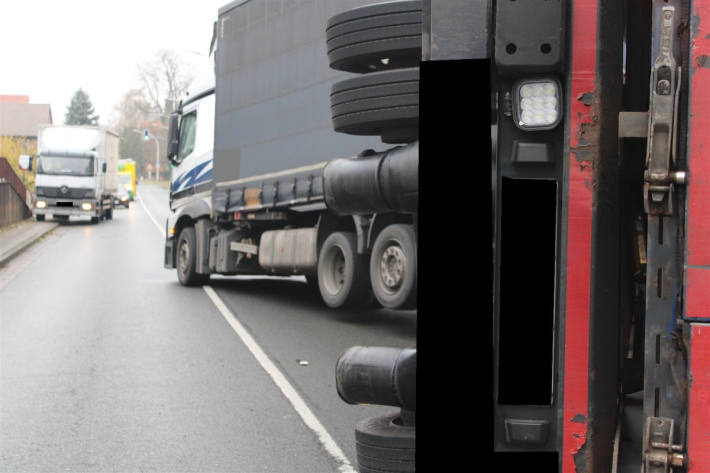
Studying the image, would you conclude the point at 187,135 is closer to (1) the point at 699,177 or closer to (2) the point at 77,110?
(1) the point at 699,177

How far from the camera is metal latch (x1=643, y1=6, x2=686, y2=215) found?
210cm

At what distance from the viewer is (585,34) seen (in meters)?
2.30

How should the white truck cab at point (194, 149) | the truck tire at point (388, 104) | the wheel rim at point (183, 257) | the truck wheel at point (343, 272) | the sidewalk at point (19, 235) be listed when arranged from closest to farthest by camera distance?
the truck tire at point (388, 104)
the truck wheel at point (343, 272)
the white truck cab at point (194, 149)
the wheel rim at point (183, 257)
the sidewalk at point (19, 235)

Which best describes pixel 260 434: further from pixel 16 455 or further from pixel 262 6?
pixel 262 6

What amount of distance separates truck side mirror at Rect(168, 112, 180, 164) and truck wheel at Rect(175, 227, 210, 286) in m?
1.35

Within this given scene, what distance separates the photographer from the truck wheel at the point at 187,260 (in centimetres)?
1750

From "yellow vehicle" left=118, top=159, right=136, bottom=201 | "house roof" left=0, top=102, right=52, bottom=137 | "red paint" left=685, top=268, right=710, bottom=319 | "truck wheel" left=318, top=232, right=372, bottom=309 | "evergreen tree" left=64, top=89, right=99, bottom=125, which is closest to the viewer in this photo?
"red paint" left=685, top=268, right=710, bottom=319

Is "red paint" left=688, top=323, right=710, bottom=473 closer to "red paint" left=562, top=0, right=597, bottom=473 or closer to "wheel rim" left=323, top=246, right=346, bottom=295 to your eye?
"red paint" left=562, top=0, right=597, bottom=473

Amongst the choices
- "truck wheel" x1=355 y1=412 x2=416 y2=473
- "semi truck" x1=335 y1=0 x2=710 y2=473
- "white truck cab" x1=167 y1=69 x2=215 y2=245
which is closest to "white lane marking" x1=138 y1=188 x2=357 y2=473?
"truck wheel" x1=355 y1=412 x2=416 y2=473

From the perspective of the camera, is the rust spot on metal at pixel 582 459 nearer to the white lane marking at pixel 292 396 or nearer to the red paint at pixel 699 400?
the red paint at pixel 699 400

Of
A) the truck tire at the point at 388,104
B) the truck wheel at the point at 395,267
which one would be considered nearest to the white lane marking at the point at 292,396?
the truck wheel at the point at 395,267

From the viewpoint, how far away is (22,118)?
131500 mm

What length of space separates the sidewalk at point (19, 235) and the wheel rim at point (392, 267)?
14371mm

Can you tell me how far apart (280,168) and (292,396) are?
19.2ft
